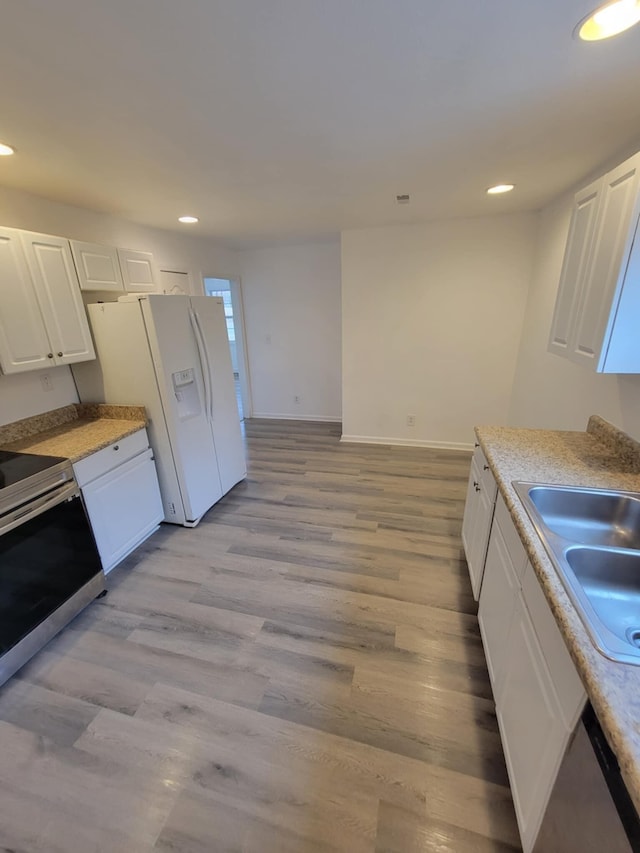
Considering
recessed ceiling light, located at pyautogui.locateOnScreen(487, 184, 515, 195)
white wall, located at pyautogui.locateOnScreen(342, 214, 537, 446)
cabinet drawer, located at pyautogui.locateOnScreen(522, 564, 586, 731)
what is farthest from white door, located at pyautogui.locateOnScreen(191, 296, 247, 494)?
cabinet drawer, located at pyautogui.locateOnScreen(522, 564, 586, 731)

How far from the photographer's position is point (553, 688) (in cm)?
89

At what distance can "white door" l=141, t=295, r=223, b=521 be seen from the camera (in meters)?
2.32

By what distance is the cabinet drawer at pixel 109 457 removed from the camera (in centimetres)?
198

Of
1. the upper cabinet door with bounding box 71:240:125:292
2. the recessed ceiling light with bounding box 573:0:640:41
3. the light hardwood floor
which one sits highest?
the recessed ceiling light with bounding box 573:0:640:41

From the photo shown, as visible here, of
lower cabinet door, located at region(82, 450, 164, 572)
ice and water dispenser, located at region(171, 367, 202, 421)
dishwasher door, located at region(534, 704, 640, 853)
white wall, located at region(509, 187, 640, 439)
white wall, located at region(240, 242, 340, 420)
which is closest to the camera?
dishwasher door, located at region(534, 704, 640, 853)

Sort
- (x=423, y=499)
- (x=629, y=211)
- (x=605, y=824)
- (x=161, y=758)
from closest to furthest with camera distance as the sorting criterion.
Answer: (x=605, y=824) → (x=629, y=211) → (x=161, y=758) → (x=423, y=499)

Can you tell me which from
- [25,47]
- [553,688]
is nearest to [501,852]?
[553,688]

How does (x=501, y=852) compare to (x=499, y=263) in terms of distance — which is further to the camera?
(x=499, y=263)

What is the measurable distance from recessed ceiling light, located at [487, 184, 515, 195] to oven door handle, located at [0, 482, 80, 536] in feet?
10.8

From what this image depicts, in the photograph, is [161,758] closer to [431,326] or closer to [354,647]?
[354,647]

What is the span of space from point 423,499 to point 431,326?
190 centimetres

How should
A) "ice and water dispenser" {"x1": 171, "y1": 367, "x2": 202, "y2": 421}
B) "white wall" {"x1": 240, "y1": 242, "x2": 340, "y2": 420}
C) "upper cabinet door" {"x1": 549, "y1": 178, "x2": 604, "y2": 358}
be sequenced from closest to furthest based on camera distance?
"upper cabinet door" {"x1": 549, "y1": 178, "x2": 604, "y2": 358} → "ice and water dispenser" {"x1": 171, "y1": 367, "x2": 202, "y2": 421} → "white wall" {"x1": 240, "y1": 242, "x2": 340, "y2": 420}

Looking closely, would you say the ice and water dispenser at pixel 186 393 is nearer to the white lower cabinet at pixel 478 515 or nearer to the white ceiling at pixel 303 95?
the white ceiling at pixel 303 95

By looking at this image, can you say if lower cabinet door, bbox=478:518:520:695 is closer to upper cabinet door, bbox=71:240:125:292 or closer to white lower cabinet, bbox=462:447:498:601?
white lower cabinet, bbox=462:447:498:601
